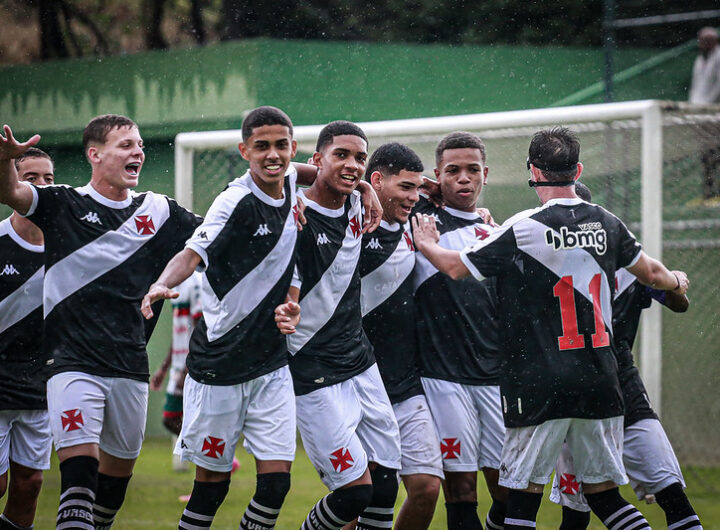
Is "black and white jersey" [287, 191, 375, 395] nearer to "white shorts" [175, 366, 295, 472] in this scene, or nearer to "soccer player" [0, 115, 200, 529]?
"white shorts" [175, 366, 295, 472]

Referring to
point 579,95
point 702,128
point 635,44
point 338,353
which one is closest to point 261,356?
point 338,353

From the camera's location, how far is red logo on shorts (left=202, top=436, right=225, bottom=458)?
536cm

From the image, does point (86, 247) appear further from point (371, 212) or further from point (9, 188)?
point (371, 212)

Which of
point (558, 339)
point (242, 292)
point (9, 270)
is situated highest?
point (9, 270)

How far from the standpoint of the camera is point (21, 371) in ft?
19.8

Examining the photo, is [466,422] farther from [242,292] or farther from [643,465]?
[242,292]

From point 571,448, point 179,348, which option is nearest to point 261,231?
point 571,448

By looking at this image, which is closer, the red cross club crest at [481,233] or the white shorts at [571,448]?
the white shorts at [571,448]

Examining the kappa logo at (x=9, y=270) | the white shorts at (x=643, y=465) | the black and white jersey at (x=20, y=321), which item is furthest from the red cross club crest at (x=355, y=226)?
the kappa logo at (x=9, y=270)

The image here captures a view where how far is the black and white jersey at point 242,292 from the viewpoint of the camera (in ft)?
17.7

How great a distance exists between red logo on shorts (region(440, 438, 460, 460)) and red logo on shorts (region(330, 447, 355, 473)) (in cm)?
73

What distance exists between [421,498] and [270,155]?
6.20 feet

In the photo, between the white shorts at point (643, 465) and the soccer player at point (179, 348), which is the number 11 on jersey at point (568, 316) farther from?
the soccer player at point (179, 348)

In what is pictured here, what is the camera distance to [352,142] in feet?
19.0
